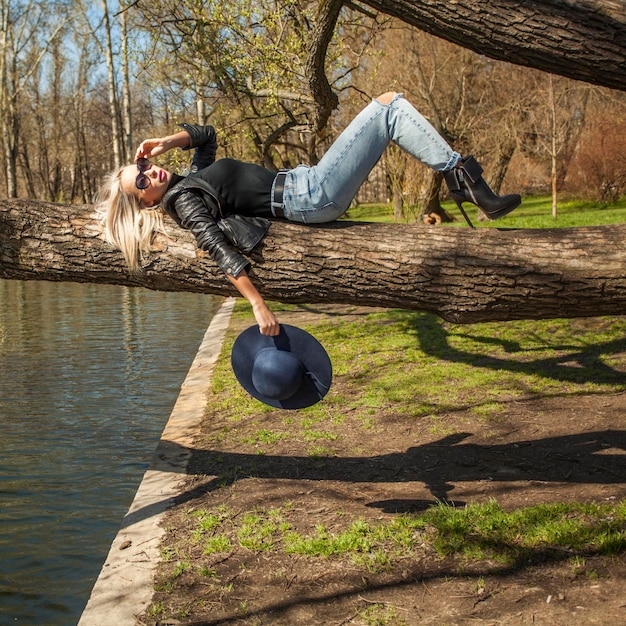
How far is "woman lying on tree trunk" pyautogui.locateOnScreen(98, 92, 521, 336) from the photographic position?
4496 mm

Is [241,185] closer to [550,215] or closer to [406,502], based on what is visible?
[406,502]

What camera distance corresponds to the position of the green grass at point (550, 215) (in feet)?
76.7

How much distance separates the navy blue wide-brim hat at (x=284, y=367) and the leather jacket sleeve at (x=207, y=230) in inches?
20.0

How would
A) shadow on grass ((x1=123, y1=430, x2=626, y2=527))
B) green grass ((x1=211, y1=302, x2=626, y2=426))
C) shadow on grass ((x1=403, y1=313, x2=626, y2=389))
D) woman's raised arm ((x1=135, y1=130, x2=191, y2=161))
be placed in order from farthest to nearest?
shadow on grass ((x1=403, y1=313, x2=626, y2=389)) → green grass ((x1=211, y1=302, x2=626, y2=426)) → shadow on grass ((x1=123, y1=430, x2=626, y2=527)) → woman's raised arm ((x1=135, y1=130, x2=191, y2=161))

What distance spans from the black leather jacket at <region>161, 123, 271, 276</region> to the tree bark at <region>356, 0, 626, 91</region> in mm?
1556

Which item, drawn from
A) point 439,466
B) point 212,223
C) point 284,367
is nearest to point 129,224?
point 212,223

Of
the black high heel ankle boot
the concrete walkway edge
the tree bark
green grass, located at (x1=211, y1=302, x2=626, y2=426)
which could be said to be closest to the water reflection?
the concrete walkway edge

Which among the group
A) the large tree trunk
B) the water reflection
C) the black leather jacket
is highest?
the black leather jacket

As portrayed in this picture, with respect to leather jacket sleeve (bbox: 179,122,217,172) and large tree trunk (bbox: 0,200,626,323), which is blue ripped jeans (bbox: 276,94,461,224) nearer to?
large tree trunk (bbox: 0,200,626,323)

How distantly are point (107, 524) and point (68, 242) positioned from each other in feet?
8.39

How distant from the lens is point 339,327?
12.8 m

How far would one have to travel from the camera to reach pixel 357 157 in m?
4.71

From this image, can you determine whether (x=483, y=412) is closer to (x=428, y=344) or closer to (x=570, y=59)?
(x=428, y=344)

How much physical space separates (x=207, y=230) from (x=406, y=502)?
2.53m
